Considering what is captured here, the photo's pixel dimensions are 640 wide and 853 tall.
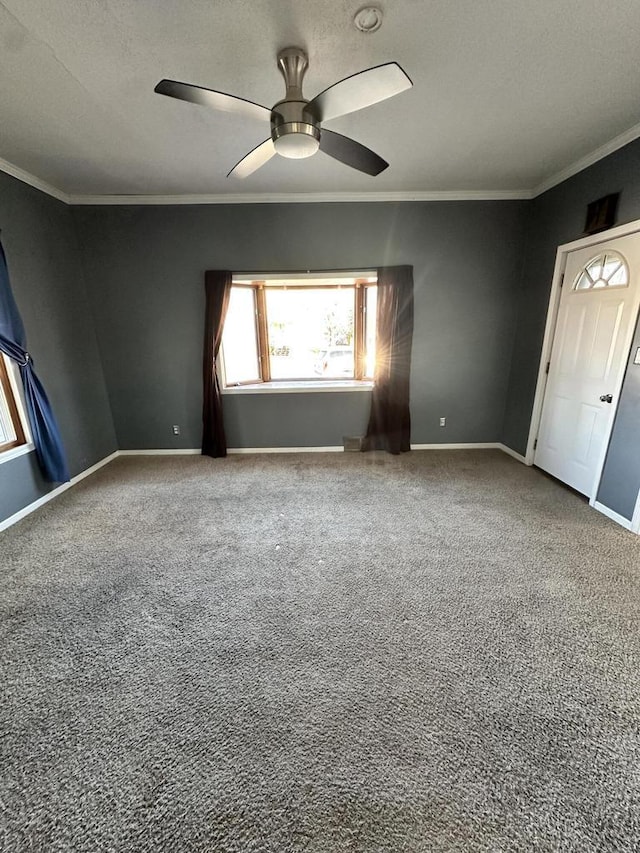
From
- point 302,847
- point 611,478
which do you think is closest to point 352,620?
point 302,847

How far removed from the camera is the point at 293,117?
4.97ft

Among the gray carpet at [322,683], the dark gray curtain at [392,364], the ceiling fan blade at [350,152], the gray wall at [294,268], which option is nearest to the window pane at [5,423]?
the gray carpet at [322,683]

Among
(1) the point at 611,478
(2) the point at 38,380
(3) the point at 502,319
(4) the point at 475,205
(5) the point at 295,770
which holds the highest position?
(4) the point at 475,205

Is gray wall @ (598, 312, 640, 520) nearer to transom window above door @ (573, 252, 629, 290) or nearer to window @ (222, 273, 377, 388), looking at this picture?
transom window above door @ (573, 252, 629, 290)

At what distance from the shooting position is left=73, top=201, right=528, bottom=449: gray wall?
3348mm

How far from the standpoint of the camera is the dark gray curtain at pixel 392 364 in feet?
11.3

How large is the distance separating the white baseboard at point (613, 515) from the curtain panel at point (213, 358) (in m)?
3.62

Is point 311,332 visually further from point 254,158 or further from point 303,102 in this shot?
point 303,102

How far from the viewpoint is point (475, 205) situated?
131 inches

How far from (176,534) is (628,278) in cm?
384

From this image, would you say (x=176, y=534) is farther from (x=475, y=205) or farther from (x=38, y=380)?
(x=475, y=205)

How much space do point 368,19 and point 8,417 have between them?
354 centimetres

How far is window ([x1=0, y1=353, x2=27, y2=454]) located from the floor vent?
3103 mm

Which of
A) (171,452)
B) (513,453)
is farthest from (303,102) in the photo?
(513,453)
